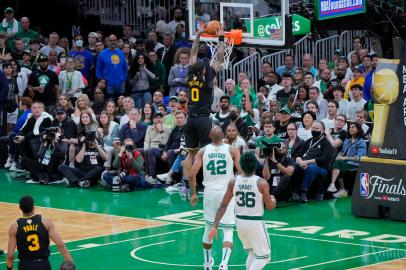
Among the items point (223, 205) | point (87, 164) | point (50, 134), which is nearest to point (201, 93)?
point (223, 205)

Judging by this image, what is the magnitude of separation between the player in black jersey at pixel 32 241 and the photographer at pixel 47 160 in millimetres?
11080

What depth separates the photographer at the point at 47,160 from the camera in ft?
76.6

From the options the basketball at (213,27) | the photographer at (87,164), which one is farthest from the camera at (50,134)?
the basketball at (213,27)

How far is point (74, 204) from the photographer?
21109 mm

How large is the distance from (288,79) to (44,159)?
232 inches

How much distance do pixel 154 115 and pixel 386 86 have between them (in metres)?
6.40

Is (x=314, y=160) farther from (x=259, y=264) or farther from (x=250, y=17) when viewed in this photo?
(x=259, y=264)

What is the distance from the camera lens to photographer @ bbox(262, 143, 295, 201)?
19.8 meters

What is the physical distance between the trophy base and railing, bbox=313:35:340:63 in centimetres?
984

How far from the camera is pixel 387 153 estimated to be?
61.0 ft

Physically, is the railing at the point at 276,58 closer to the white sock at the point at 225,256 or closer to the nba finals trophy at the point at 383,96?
the nba finals trophy at the point at 383,96

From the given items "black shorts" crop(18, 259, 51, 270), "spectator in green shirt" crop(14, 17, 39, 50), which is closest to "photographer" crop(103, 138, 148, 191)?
"spectator in green shirt" crop(14, 17, 39, 50)

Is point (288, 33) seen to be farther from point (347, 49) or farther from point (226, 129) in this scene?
point (347, 49)

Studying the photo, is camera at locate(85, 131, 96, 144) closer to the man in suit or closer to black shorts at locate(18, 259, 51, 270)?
the man in suit
